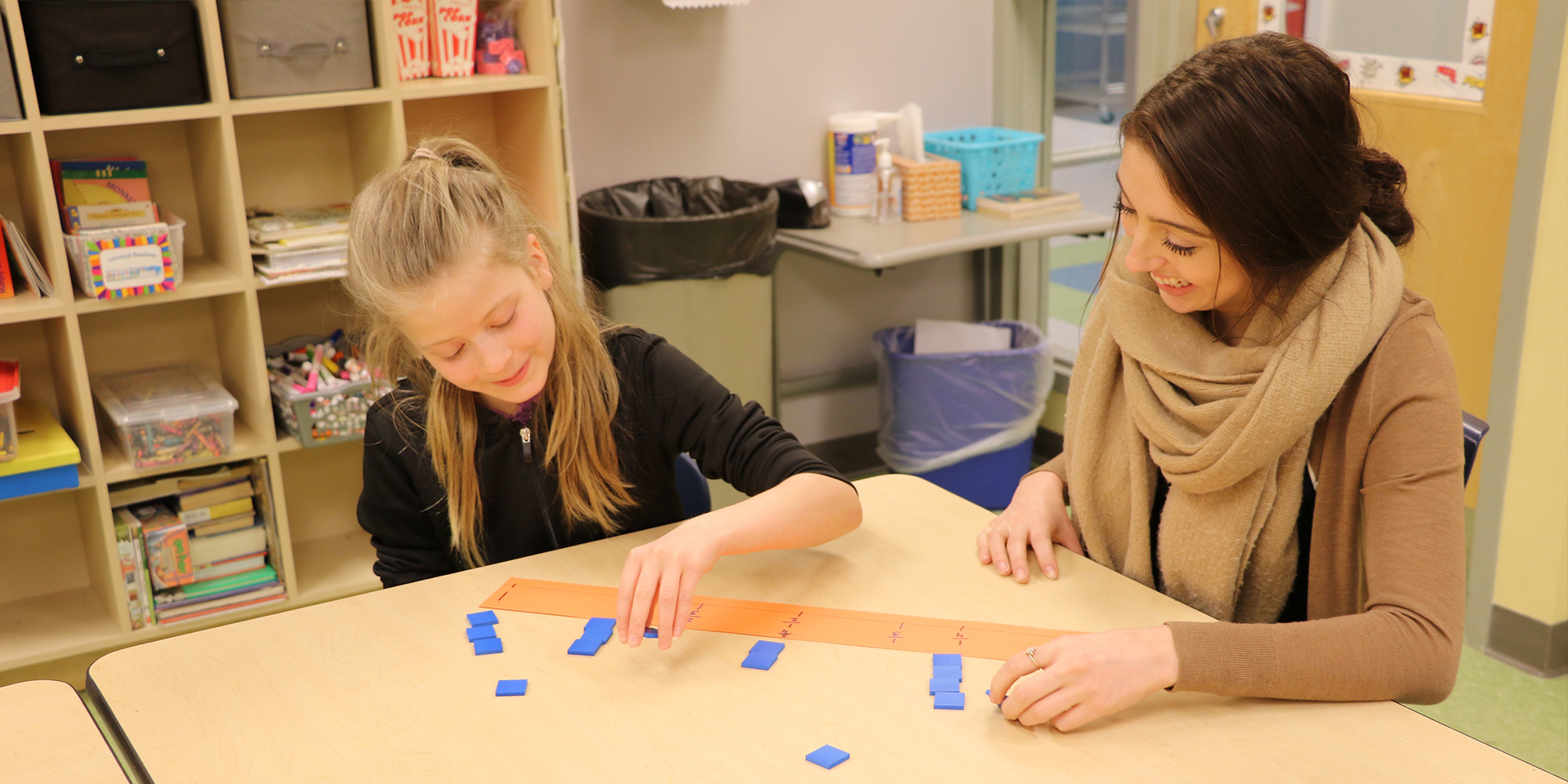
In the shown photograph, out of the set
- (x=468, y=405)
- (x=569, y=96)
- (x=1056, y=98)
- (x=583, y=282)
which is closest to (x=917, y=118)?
(x=1056, y=98)

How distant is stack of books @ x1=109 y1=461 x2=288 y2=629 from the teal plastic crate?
1941 millimetres

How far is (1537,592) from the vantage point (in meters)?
2.33

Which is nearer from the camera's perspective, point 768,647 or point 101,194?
point 768,647

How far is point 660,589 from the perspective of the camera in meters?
1.19

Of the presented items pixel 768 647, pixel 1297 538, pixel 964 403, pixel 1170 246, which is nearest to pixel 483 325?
pixel 768 647

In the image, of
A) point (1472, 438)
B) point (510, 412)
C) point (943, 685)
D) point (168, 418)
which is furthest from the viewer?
point (168, 418)

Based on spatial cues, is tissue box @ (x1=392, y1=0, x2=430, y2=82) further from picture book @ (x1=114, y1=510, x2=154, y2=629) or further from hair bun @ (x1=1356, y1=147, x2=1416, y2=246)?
hair bun @ (x1=1356, y1=147, x2=1416, y2=246)

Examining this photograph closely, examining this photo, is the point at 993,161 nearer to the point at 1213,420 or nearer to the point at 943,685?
the point at 1213,420

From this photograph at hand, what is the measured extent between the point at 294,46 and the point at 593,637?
5.28 feet

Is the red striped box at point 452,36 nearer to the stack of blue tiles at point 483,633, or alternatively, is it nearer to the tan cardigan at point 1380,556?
the stack of blue tiles at point 483,633

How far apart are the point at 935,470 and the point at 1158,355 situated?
191cm

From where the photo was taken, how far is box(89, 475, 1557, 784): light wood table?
39.1 inches

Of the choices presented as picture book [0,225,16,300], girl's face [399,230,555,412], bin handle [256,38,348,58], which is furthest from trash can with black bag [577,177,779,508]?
girl's face [399,230,555,412]

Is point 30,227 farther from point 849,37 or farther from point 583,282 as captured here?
point 849,37
